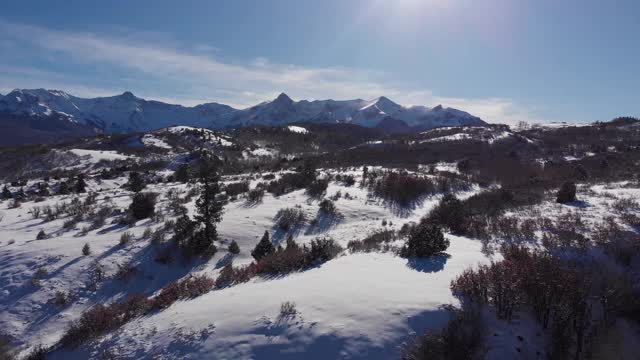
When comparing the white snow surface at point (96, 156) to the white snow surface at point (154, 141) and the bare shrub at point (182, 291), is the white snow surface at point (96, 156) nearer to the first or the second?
the white snow surface at point (154, 141)

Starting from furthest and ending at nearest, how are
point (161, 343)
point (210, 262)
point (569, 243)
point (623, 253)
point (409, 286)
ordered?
point (210, 262) → point (569, 243) → point (623, 253) → point (409, 286) → point (161, 343)

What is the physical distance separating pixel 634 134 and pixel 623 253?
67490mm

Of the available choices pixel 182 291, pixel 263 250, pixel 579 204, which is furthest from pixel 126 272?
pixel 579 204

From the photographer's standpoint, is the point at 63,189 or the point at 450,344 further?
the point at 63,189

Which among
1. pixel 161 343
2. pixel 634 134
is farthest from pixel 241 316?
pixel 634 134

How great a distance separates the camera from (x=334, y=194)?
69.5 ft

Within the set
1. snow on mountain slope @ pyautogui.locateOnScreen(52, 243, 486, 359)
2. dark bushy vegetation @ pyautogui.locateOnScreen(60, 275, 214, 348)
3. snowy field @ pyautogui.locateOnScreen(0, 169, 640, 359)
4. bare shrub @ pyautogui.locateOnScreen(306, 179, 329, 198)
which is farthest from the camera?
bare shrub @ pyautogui.locateOnScreen(306, 179, 329, 198)

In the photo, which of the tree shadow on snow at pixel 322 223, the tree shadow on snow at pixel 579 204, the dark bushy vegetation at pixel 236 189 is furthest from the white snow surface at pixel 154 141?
the tree shadow on snow at pixel 579 204

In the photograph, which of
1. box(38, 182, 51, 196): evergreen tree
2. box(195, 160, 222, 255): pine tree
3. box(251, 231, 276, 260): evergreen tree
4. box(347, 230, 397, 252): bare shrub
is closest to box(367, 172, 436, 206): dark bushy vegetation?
box(347, 230, 397, 252): bare shrub

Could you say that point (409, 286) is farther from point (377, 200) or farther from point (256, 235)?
point (377, 200)

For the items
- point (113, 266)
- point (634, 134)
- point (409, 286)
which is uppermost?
point (634, 134)

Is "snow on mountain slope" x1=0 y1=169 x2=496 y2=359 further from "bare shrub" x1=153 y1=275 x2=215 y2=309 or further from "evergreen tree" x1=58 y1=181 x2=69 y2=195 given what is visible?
"evergreen tree" x1=58 y1=181 x2=69 y2=195

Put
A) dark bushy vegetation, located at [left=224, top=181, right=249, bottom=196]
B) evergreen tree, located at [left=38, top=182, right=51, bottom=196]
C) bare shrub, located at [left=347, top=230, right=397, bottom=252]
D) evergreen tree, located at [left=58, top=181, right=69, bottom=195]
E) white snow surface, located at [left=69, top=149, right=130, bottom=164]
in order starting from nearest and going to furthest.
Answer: bare shrub, located at [left=347, top=230, right=397, bottom=252] < dark bushy vegetation, located at [left=224, top=181, right=249, bottom=196] < evergreen tree, located at [left=38, top=182, right=51, bottom=196] < evergreen tree, located at [left=58, top=181, right=69, bottom=195] < white snow surface, located at [left=69, top=149, right=130, bottom=164]

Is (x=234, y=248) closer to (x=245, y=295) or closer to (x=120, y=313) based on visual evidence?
A: (x=120, y=313)
